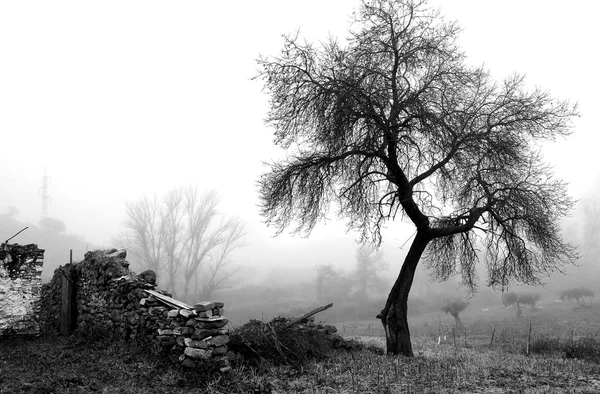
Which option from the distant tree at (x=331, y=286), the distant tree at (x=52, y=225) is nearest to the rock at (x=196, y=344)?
the distant tree at (x=331, y=286)

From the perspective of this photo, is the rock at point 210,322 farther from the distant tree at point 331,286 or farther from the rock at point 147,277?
the distant tree at point 331,286

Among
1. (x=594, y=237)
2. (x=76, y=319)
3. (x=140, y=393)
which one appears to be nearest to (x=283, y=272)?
(x=594, y=237)

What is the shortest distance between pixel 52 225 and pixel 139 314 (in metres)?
89.4

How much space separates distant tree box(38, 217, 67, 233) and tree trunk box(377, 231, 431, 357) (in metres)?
90.3

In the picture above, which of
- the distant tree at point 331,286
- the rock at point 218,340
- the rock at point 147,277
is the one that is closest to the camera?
the rock at point 218,340

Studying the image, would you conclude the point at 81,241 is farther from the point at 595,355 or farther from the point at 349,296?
the point at 595,355

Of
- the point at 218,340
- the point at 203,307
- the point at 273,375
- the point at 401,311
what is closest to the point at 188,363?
the point at 218,340

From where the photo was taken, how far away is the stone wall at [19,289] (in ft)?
41.1

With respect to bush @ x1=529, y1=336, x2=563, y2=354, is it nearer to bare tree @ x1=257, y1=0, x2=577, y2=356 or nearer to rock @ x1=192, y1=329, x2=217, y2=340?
bare tree @ x1=257, y1=0, x2=577, y2=356

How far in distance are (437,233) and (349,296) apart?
48.2 meters

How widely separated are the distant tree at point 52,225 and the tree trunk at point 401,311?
296 feet

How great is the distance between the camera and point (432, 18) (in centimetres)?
1189

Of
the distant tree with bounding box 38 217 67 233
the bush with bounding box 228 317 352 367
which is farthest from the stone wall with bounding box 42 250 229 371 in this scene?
the distant tree with bounding box 38 217 67 233

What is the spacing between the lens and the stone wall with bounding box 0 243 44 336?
1252 cm
